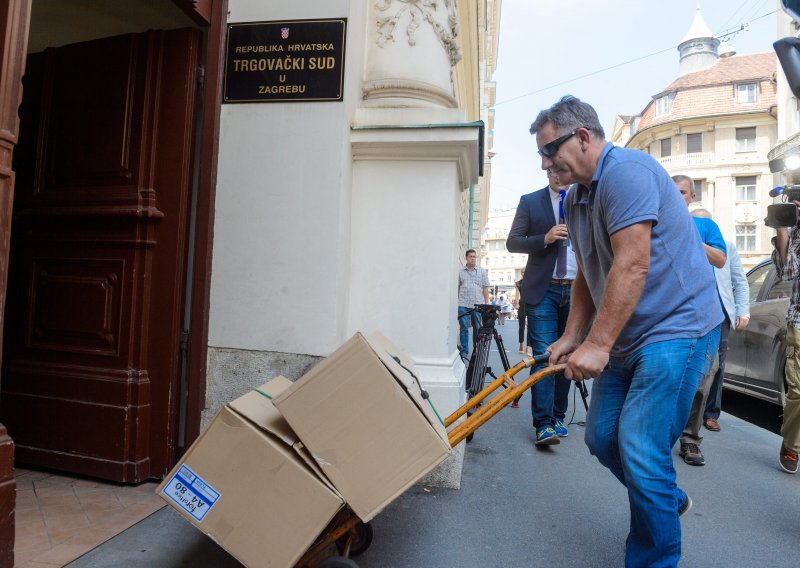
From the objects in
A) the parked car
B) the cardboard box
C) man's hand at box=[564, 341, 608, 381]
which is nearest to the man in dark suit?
man's hand at box=[564, 341, 608, 381]

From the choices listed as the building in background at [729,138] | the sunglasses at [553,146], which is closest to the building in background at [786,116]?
the building in background at [729,138]

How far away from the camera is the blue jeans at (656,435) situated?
1930mm

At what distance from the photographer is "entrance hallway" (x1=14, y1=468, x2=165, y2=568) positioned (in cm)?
230

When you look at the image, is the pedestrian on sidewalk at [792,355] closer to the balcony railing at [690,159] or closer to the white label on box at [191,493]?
the white label on box at [191,493]

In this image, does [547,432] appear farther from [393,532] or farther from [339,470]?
[339,470]

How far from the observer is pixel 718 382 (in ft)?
15.3

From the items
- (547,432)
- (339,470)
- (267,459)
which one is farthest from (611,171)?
(547,432)

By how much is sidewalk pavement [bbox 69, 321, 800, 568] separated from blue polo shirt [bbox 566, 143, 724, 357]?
1.07 meters

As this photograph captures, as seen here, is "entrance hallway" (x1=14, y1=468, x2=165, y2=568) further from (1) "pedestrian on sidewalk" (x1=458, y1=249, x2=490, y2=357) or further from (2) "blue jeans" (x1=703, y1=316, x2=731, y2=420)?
(1) "pedestrian on sidewalk" (x1=458, y1=249, x2=490, y2=357)

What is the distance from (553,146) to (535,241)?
200cm

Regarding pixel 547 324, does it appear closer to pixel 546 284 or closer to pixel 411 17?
pixel 546 284

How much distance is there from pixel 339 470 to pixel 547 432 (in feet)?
8.10

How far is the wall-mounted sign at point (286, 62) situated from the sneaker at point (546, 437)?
2.70 metres

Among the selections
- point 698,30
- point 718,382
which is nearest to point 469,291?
point 718,382
